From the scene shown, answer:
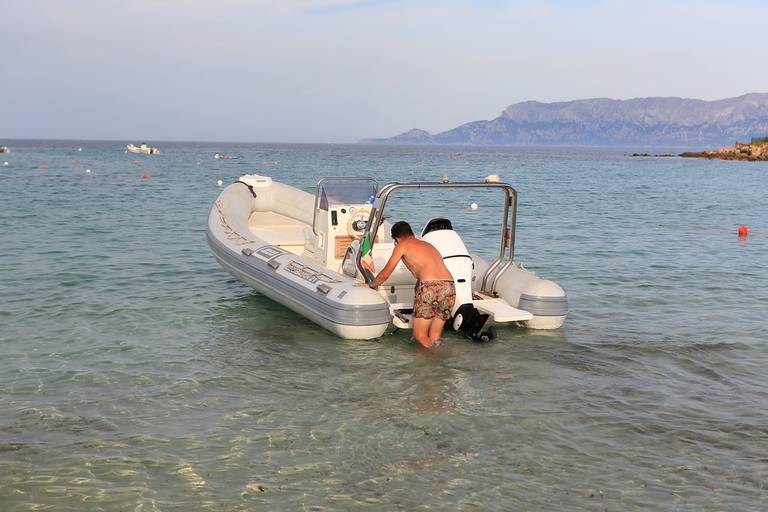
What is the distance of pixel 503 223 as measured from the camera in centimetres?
912

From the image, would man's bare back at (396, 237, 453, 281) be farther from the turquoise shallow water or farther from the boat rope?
the boat rope

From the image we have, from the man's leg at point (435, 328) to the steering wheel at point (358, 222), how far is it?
2.20m

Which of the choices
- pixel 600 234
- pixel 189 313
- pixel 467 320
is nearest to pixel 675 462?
pixel 467 320

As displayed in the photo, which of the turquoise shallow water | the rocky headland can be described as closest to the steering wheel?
the turquoise shallow water

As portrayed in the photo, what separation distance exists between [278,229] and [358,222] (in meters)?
3.49

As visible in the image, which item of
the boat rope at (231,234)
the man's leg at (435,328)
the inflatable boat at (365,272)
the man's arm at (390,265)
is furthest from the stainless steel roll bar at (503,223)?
the boat rope at (231,234)

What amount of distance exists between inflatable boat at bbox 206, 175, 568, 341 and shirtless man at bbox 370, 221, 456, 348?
30 centimetres

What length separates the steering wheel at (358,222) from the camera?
982 cm

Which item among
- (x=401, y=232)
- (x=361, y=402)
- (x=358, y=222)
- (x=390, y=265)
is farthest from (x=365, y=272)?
(x=361, y=402)

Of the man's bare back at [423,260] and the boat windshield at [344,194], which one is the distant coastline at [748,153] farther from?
the man's bare back at [423,260]

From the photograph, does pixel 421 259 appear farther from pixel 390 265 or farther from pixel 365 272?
pixel 365 272

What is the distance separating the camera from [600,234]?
19.0 metres

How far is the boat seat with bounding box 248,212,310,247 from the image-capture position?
11438 mm

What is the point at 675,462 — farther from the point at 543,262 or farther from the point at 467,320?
the point at 543,262
